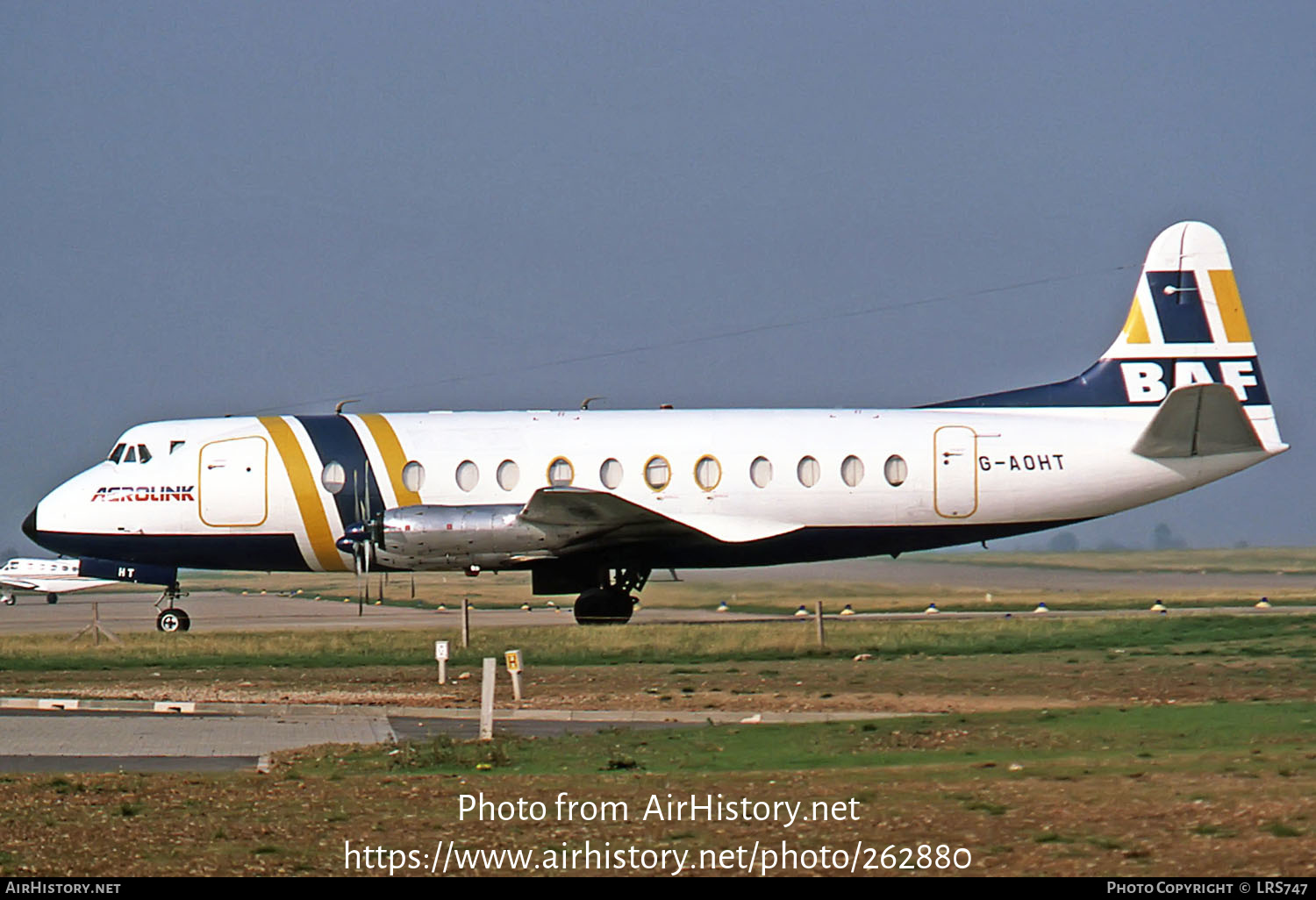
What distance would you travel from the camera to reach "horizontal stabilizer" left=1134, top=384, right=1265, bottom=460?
31047 millimetres

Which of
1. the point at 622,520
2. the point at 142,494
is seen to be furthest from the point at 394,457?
the point at 142,494

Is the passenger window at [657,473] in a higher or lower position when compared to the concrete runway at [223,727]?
higher

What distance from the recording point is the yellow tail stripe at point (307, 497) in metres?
32.6

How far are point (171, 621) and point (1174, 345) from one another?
24558 mm

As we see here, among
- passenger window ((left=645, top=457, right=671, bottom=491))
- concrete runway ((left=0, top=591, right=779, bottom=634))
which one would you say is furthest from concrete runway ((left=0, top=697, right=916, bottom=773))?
concrete runway ((left=0, top=591, right=779, bottom=634))

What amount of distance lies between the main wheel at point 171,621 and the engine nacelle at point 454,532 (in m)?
10.1

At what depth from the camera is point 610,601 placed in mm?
33781

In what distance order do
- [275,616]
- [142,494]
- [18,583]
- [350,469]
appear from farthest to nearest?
[18,583] → [275,616] → [142,494] → [350,469]

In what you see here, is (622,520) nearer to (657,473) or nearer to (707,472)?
(657,473)

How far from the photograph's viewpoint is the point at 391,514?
3108cm

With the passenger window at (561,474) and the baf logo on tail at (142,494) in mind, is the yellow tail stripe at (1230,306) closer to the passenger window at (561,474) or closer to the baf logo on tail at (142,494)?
the passenger window at (561,474)

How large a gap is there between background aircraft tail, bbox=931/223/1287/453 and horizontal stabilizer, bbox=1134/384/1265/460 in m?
1.61

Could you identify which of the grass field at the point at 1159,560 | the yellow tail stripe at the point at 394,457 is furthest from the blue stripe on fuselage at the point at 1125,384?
the grass field at the point at 1159,560
